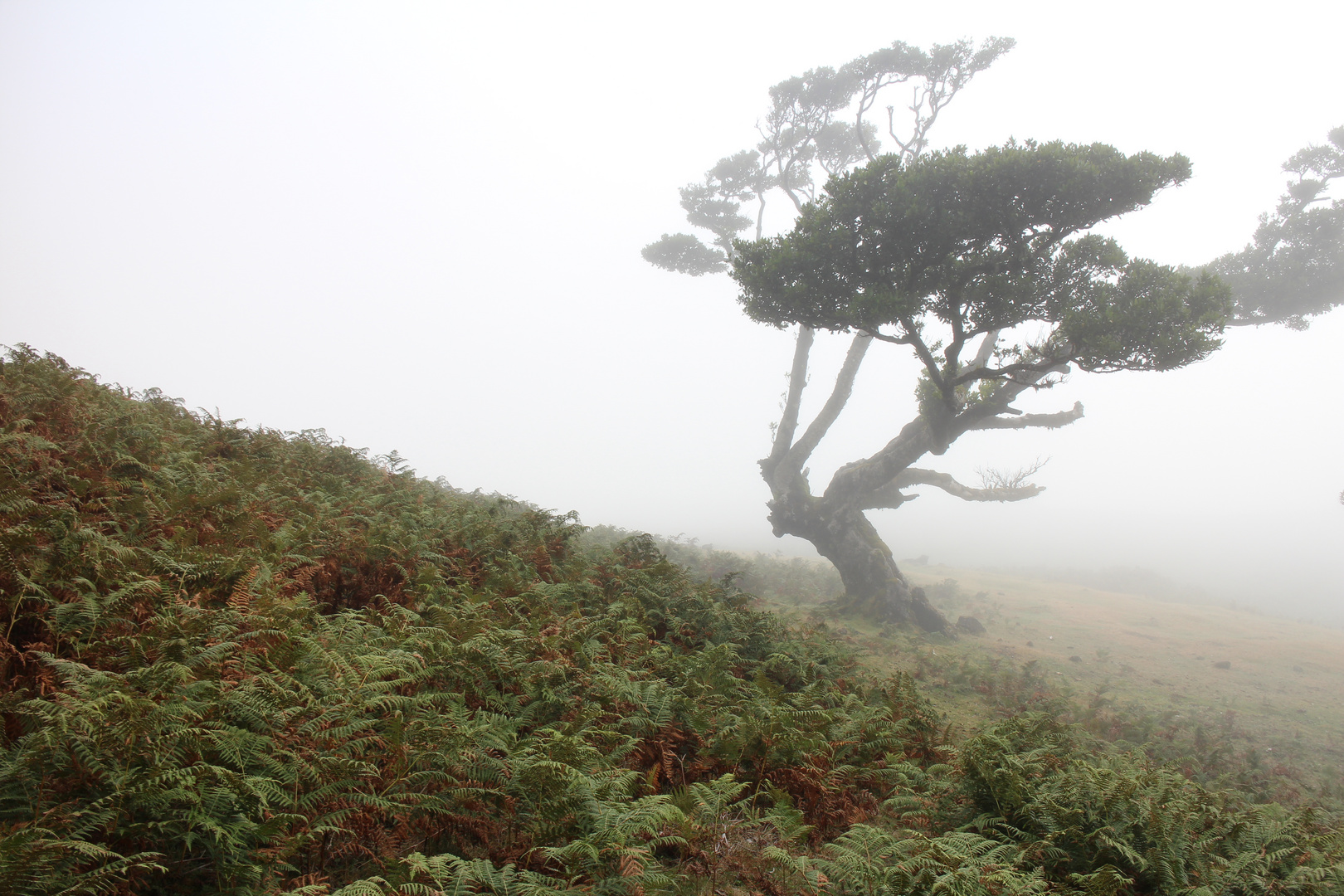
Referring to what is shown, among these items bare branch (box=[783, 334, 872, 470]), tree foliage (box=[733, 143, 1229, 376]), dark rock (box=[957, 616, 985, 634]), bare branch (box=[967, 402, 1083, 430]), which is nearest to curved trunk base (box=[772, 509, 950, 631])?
dark rock (box=[957, 616, 985, 634])

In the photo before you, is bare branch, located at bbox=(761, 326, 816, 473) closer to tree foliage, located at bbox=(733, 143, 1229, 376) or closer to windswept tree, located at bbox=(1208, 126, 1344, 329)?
tree foliage, located at bbox=(733, 143, 1229, 376)

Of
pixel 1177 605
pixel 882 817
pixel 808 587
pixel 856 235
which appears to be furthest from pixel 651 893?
pixel 1177 605

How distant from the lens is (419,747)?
351 cm

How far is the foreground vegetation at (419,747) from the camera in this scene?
106 inches

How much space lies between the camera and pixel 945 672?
1096 cm

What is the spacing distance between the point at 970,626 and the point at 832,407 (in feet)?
27.8

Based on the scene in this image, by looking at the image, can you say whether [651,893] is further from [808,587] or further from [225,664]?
[808,587]

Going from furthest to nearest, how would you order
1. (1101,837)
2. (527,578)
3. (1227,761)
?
1. (1227,761)
2. (527,578)
3. (1101,837)

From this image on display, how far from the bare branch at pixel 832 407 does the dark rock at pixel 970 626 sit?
21.6 feet

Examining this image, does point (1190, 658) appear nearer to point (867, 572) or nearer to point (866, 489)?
point (867, 572)

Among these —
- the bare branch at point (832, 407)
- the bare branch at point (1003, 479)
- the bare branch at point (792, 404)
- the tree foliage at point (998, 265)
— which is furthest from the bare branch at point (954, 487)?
the tree foliage at point (998, 265)

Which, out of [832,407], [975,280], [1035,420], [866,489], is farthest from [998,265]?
[832,407]

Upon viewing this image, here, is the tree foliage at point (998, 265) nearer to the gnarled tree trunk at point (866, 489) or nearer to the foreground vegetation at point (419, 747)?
the gnarled tree trunk at point (866, 489)

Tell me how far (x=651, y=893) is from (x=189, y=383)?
226264 mm
